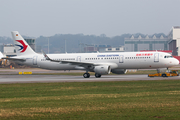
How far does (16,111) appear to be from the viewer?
50.4ft

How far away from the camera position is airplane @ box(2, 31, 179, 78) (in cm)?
4500

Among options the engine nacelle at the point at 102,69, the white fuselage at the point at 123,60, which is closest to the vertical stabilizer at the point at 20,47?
the white fuselage at the point at 123,60

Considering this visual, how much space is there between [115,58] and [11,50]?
10631cm

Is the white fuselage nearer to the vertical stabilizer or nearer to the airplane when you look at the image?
the airplane

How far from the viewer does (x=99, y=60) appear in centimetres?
4759

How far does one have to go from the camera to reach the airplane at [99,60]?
45.0m

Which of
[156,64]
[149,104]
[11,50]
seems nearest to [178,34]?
[11,50]

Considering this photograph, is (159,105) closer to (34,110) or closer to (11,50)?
(34,110)

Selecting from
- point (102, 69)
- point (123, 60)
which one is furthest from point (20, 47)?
point (123, 60)

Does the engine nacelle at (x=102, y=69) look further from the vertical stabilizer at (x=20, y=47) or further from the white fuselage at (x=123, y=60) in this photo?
the vertical stabilizer at (x=20, y=47)

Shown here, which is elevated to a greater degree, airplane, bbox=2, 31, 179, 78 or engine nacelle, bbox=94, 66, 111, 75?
airplane, bbox=2, 31, 179, 78

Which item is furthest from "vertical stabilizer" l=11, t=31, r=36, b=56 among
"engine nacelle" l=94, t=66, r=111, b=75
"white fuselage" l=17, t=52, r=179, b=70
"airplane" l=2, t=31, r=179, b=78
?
"engine nacelle" l=94, t=66, r=111, b=75

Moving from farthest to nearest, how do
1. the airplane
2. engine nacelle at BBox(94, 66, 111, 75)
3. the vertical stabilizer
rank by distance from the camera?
1. the vertical stabilizer
2. the airplane
3. engine nacelle at BBox(94, 66, 111, 75)

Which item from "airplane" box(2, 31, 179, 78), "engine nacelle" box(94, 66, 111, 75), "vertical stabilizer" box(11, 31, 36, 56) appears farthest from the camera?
"vertical stabilizer" box(11, 31, 36, 56)
